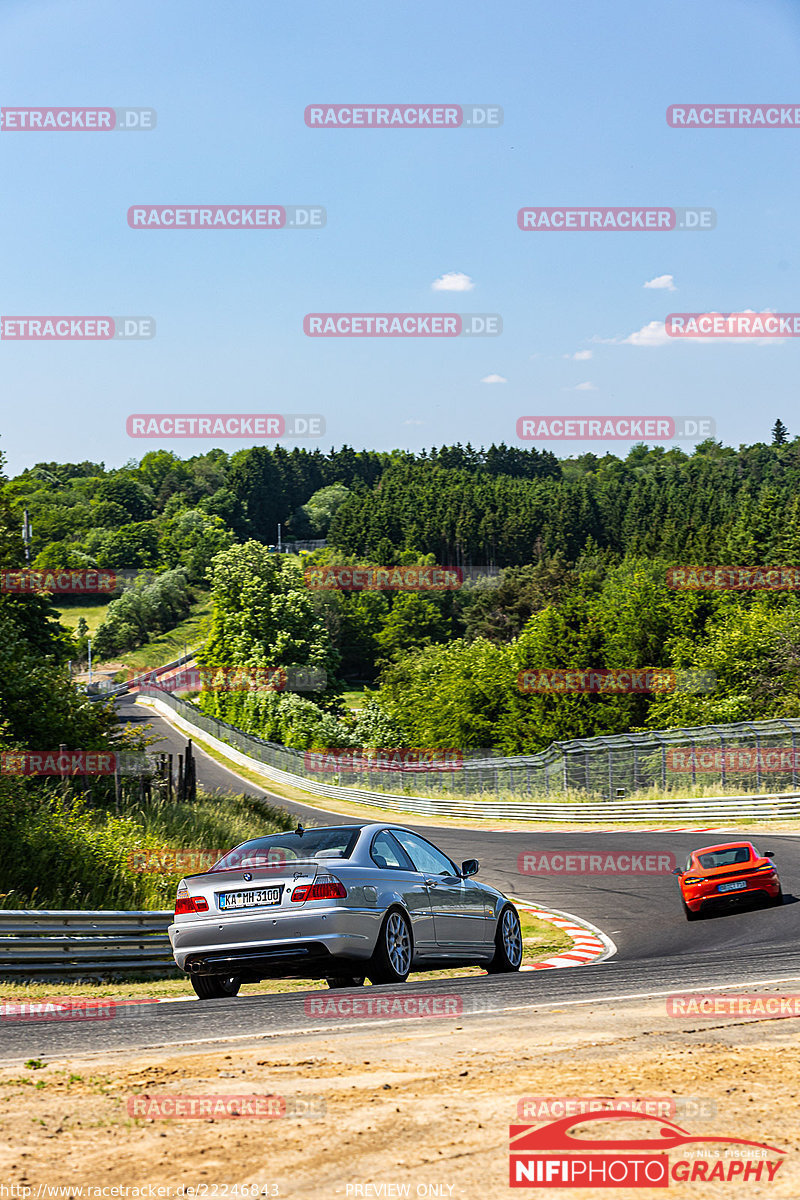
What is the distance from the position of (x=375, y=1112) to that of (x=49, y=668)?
68.9 ft

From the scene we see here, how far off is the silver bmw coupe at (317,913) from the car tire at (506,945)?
90 centimetres

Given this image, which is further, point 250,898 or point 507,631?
point 507,631

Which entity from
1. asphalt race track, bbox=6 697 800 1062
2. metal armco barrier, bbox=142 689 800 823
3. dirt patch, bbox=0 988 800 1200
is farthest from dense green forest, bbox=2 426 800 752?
dirt patch, bbox=0 988 800 1200

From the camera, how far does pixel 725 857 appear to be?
1655cm

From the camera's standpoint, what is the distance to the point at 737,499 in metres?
162

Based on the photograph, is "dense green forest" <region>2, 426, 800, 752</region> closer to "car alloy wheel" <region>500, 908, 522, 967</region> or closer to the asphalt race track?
the asphalt race track

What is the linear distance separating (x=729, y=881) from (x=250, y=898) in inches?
365

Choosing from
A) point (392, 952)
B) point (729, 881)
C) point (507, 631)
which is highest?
point (392, 952)

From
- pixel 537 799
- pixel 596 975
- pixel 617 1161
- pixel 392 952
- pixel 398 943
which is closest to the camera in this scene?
pixel 617 1161

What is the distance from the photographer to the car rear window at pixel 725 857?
16.4 metres

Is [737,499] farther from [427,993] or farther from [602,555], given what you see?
[427,993]

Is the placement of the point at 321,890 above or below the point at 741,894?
above

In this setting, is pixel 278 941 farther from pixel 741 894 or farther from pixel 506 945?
pixel 741 894

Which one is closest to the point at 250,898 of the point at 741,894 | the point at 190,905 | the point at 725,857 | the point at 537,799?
the point at 190,905
